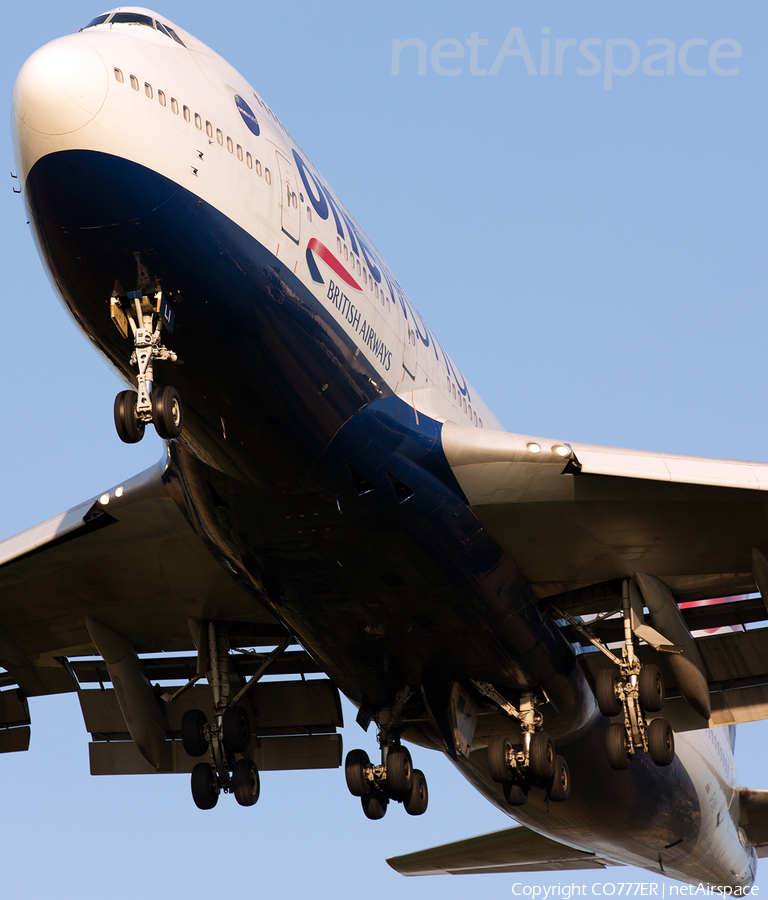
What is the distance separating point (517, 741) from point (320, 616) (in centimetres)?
628

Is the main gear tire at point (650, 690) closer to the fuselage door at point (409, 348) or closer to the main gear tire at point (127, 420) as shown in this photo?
the fuselage door at point (409, 348)

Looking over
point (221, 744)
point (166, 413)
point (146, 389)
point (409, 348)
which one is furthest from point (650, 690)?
point (146, 389)

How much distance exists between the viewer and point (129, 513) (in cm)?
1942

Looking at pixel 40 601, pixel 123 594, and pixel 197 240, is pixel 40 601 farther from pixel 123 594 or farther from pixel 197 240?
pixel 197 240

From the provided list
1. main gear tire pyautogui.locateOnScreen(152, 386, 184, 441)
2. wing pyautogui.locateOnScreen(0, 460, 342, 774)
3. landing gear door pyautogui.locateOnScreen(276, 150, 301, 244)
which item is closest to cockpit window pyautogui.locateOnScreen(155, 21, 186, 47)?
landing gear door pyautogui.locateOnScreen(276, 150, 301, 244)

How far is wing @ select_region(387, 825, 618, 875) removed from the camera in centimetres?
3028

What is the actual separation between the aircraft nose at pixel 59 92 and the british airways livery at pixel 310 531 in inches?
1.2

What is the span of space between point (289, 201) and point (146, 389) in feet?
10.2

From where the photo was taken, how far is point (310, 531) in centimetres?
1703

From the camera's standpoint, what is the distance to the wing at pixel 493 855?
30281 mm

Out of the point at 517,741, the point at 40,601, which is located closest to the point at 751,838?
the point at 517,741

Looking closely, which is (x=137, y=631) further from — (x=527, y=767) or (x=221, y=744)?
(x=527, y=767)

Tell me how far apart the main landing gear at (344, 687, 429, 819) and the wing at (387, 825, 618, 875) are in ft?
34.0

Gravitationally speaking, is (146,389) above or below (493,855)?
above
